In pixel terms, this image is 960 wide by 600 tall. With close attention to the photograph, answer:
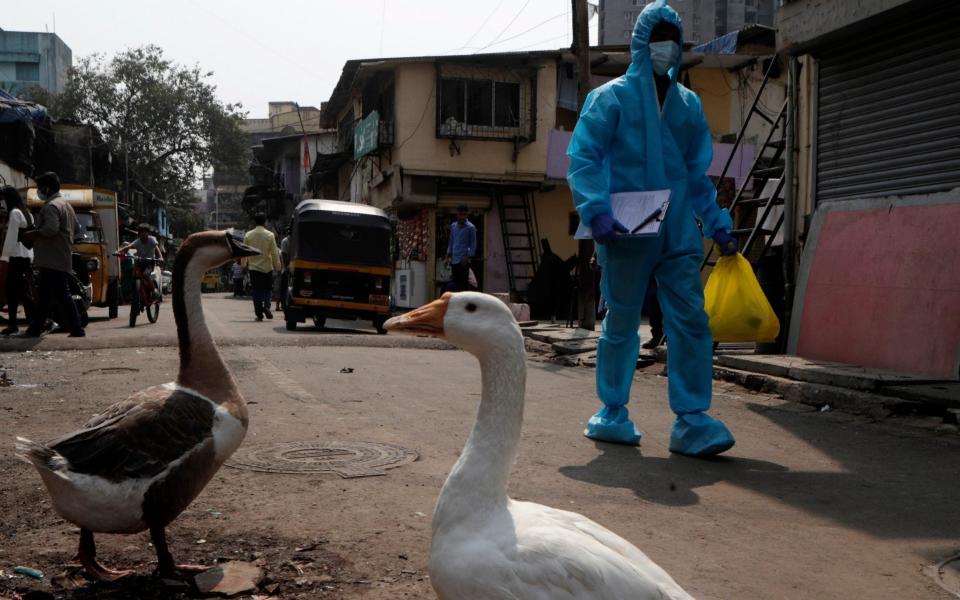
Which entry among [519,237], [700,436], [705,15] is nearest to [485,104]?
[519,237]

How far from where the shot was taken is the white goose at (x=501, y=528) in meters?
2.21

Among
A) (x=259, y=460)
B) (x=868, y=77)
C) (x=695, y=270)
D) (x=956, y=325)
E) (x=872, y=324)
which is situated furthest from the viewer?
(x=868, y=77)

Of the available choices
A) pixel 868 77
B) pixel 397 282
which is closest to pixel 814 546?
pixel 868 77

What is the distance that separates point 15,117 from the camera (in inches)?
982

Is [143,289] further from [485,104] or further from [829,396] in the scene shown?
[829,396]

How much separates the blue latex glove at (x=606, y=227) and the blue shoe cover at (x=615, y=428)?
1.12 meters

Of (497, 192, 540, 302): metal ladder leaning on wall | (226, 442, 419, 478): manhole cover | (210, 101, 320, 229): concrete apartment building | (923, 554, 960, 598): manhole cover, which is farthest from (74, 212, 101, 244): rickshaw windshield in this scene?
(210, 101, 320, 229): concrete apartment building

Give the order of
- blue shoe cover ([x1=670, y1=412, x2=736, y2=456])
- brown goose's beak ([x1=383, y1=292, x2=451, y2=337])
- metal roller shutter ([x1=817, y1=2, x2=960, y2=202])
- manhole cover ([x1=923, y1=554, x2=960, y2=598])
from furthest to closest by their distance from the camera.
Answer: metal roller shutter ([x1=817, y1=2, x2=960, y2=202]) < blue shoe cover ([x1=670, y1=412, x2=736, y2=456]) < manhole cover ([x1=923, y1=554, x2=960, y2=598]) < brown goose's beak ([x1=383, y1=292, x2=451, y2=337])

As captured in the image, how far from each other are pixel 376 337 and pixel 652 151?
28.5 ft

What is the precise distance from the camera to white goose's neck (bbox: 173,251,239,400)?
140 inches

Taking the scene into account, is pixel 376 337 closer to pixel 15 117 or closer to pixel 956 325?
pixel 956 325

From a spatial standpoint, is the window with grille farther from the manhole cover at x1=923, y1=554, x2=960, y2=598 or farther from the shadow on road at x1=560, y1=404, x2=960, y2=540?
the manhole cover at x1=923, y1=554, x2=960, y2=598

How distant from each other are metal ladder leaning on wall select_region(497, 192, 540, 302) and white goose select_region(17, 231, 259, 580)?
68.9 ft

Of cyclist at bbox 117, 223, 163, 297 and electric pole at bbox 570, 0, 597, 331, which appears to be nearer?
electric pole at bbox 570, 0, 597, 331
